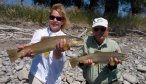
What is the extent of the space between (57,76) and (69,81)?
5.18m

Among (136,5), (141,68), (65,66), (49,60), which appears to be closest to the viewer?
(49,60)

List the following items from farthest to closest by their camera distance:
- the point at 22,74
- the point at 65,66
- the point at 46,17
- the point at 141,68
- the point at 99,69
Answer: the point at 46,17 → the point at 141,68 → the point at 65,66 → the point at 22,74 → the point at 99,69

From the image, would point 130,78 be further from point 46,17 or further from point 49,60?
point 46,17

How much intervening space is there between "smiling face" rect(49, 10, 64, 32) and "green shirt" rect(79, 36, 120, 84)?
20.9 inches

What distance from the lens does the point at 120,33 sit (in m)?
17.9

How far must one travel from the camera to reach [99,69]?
5.79 meters

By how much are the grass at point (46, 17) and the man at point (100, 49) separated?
11.2 meters

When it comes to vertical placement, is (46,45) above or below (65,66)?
above

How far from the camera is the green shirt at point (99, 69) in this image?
574 cm

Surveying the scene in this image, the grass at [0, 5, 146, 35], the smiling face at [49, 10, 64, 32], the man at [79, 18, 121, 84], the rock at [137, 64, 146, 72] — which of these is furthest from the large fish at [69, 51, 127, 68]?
the grass at [0, 5, 146, 35]

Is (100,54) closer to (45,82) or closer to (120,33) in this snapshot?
(45,82)

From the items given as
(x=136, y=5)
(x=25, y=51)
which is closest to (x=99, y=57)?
(x=25, y=51)

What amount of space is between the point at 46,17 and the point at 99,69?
38.6 feet

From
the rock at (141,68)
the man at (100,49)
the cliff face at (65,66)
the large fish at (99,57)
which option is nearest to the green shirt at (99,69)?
the man at (100,49)
